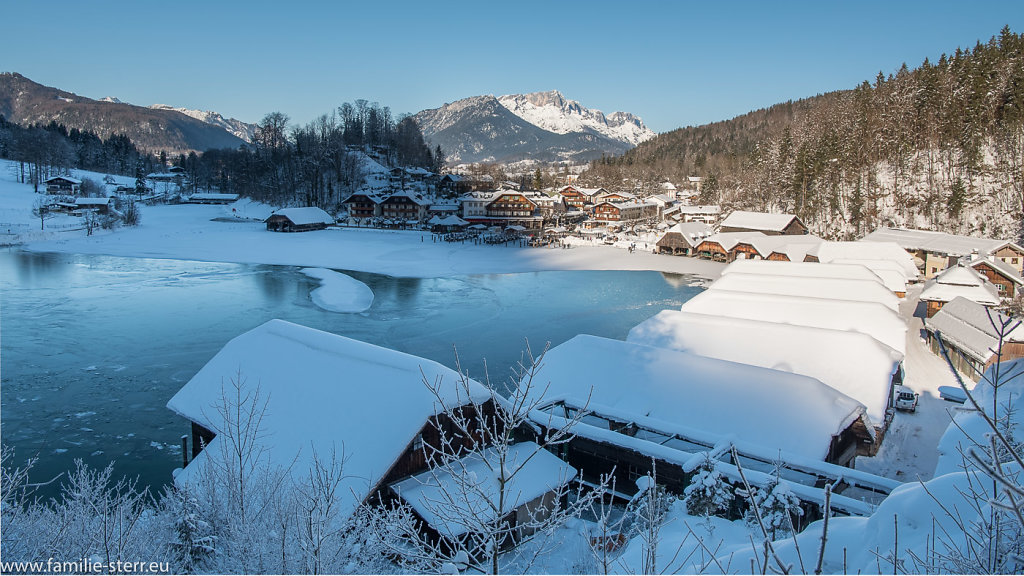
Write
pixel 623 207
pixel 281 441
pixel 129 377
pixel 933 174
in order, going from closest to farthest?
pixel 281 441 < pixel 129 377 < pixel 933 174 < pixel 623 207

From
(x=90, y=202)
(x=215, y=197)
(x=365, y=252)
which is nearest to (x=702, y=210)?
(x=365, y=252)

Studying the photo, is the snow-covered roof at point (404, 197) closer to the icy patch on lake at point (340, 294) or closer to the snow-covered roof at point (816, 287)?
the icy patch on lake at point (340, 294)

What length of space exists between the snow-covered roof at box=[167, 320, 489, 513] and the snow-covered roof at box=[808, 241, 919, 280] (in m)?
27.2

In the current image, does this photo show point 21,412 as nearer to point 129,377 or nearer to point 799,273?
point 129,377

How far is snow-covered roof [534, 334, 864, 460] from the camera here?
9.36 metres

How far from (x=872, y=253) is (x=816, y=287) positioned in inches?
411

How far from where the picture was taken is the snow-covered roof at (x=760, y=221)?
40.4 metres

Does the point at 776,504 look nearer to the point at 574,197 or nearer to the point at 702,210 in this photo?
the point at 702,210

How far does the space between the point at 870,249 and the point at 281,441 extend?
30806mm

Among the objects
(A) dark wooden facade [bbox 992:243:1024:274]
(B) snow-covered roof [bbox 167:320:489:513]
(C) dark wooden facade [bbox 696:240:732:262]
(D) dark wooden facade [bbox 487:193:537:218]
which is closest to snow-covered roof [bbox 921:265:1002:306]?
(A) dark wooden facade [bbox 992:243:1024:274]

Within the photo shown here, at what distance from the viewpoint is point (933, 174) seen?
3806cm

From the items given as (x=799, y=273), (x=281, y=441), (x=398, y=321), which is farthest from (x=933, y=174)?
(x=281, y=441)

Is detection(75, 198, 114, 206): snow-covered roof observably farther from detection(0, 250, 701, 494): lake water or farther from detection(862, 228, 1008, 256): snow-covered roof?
detection(862, 228, 1008, 256): snow-covered roof

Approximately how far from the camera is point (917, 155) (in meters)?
39.7
